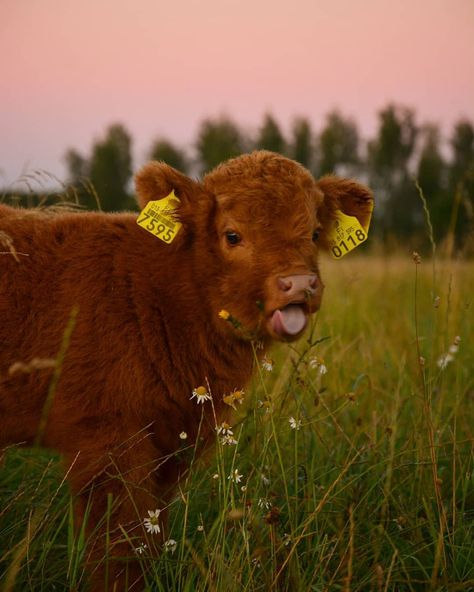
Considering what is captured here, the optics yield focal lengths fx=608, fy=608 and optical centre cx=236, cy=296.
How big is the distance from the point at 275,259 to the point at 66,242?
110 centimetres

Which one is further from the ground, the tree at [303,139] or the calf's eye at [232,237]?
the calf's eye at [232,237]

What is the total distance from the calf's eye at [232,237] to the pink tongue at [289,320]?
18.4 inches

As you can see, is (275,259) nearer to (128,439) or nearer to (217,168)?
(217,168)

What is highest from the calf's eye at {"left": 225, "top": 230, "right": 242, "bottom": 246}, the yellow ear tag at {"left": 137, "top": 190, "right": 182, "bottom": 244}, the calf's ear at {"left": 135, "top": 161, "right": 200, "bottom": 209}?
the calf's ear at {"left": 135, "top": 161, "right": 200, "bottom": 209}

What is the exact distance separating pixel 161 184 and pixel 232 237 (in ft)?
1.63

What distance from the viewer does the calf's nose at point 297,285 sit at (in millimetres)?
2623

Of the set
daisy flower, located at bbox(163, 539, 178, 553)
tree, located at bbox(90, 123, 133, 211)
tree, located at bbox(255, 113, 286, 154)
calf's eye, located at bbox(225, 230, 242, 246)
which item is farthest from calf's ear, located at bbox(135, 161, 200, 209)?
tree, located at bbox(90, 123, 133, 211)

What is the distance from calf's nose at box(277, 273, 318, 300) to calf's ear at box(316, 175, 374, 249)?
94cm

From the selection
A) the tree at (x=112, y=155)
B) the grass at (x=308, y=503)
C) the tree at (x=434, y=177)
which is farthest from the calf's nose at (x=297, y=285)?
the tree at (x=112, y=155)

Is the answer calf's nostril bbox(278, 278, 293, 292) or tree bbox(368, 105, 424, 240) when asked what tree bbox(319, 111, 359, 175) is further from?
calf's nostril bbox(278, 278, 293, 292)

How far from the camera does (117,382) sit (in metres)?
2.76

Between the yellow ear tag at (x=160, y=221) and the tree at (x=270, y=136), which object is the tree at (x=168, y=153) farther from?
the yellow ear tag at (x=160, y=221)

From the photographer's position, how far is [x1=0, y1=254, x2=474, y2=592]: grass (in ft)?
7.57

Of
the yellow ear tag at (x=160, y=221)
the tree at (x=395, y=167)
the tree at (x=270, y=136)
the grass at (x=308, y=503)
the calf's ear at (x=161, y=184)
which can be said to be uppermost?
the calf's ear at (x=161, y=184)
